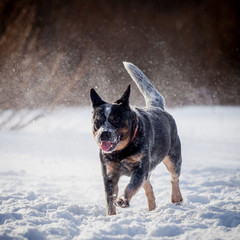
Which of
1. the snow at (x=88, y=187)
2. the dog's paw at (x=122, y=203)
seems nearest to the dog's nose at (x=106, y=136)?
the dog's paw at (x=122, y=203)

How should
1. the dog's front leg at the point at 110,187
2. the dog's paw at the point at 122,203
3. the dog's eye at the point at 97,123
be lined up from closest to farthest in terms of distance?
1. the dog's paw at the point at 122,203
2. the dog's eye at the point at 97,123
3. the dog's front leg at the point at 110,187

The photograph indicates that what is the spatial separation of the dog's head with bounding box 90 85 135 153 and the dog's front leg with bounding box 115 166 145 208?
0.31m

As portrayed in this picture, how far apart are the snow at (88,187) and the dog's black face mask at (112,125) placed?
0.74 m

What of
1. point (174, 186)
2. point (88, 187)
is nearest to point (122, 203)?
point (174, 186)

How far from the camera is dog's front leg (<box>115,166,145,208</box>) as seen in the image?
280cm

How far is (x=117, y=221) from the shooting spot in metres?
2.76

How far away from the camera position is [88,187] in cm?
500

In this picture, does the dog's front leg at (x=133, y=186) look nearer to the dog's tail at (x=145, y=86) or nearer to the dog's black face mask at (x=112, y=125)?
the dog's black face mask at (x=112, y=125)

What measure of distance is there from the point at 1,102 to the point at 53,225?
6.51 metres

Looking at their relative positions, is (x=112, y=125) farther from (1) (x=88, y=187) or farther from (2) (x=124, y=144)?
(1) (x=88, y=187)

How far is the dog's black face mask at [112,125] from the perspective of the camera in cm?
297

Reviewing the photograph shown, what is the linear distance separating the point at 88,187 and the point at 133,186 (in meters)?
2.15

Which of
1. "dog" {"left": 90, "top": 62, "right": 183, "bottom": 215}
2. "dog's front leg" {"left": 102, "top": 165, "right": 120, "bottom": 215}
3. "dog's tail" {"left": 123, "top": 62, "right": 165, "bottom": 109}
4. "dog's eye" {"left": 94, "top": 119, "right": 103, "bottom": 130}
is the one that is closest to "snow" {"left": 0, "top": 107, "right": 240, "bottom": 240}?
"dog's front leg" {"left": 102, "top": 165, "right": 120, "bottom": 215}

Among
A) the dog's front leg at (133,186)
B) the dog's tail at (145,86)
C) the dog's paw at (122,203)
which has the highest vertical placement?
the dog's tail at (145,86)
